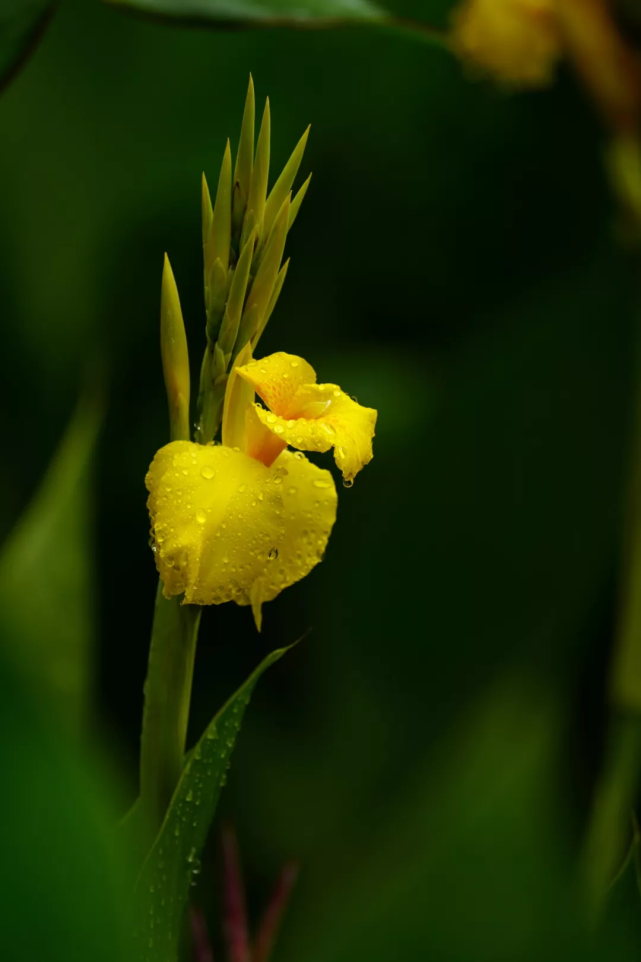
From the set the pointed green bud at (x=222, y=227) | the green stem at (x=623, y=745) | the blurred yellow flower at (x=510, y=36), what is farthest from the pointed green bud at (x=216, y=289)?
the blurred yellow flower at (x=510, y=36)

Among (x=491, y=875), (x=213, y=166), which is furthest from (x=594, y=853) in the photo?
(x=213, y=166)

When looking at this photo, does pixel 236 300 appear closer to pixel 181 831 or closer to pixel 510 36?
pixel 181 831

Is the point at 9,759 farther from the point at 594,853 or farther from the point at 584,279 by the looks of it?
the point at 584,279

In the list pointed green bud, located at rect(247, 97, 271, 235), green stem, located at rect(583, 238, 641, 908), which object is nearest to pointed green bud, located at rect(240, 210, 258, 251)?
pointed green bud, located at rect(247, 97, 271, 235)

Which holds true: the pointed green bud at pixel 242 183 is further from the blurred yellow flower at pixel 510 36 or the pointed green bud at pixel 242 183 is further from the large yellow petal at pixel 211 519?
the blurred yellow flower at pixel 510 36

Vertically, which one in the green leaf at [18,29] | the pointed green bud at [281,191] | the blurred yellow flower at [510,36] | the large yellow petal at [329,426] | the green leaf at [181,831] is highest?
the blurred yellow flower at [510,36]
